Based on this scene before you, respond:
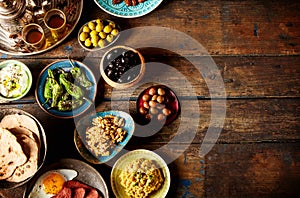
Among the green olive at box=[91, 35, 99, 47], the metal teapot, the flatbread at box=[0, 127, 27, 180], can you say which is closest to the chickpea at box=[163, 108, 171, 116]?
the green olive at box=[91, 35, 99, 47]

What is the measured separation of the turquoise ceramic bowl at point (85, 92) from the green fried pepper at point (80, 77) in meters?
0.03

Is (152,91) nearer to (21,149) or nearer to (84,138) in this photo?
(84,138)

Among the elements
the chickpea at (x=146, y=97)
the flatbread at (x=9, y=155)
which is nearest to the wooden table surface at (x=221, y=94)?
the chickpea at (x=146, y=97)

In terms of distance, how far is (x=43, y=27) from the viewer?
9.03ft

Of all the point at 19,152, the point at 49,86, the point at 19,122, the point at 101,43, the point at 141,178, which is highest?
the point at 101,43

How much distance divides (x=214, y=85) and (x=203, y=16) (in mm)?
474

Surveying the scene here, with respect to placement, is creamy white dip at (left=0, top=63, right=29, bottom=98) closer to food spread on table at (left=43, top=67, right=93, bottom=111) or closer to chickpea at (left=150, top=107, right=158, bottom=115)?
food spread on table at (left=43, top=67, right=93, bottom=111)

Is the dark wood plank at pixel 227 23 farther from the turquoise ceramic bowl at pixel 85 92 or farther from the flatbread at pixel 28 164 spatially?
the flatbread at pixel 28 164

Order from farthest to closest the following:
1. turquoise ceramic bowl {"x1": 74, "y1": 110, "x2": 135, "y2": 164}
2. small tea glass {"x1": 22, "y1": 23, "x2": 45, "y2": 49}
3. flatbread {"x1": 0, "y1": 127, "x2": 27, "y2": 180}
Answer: small tea glass {"x1": 22, "y1": 23, "x2": 45, "y2": 49} < turquoise ceramic bowl {"x1": 74, "y1": 110, "x2": 135, "y2": 164} < flatbread {"x1": 0, "y1": 127, "x2": 27, "y2": 180}

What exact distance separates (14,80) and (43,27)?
39 centimetres

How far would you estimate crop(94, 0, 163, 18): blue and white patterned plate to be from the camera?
2766 mm

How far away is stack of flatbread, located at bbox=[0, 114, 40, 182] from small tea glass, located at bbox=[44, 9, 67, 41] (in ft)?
1.91

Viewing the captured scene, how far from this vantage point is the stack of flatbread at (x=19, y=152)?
241cm

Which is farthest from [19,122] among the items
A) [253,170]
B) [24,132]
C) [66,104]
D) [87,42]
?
[253,170]
